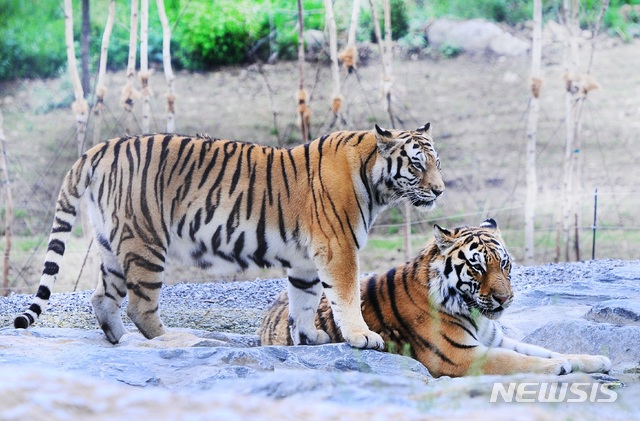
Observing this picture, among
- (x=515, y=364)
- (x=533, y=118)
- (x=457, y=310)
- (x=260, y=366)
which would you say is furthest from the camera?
(x=533, y=118)

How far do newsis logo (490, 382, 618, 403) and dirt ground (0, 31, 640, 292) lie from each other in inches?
341

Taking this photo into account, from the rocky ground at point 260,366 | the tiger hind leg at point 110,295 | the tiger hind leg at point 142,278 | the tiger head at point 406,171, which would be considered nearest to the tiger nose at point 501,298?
the rocky ground at point 260,366

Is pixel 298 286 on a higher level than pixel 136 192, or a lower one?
Result: lower

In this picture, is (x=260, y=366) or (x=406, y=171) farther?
(x=406, y=171)

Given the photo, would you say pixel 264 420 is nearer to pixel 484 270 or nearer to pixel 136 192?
pixel 484 270

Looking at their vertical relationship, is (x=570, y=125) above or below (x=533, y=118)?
below

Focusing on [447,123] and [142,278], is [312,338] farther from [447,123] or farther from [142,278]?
[447,123]

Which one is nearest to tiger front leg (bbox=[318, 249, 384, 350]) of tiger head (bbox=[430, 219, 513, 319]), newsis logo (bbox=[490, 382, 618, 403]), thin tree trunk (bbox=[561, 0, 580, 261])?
tiger head (bbox=[430, 219, 513, 319])

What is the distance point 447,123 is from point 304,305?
11246 millimetres

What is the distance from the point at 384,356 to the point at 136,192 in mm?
1651

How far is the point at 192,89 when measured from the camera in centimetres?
1689

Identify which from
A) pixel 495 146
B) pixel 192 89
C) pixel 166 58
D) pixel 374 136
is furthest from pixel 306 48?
pixel 374 136

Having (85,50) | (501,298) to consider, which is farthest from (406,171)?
(85,50)

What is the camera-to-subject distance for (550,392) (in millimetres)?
3279
